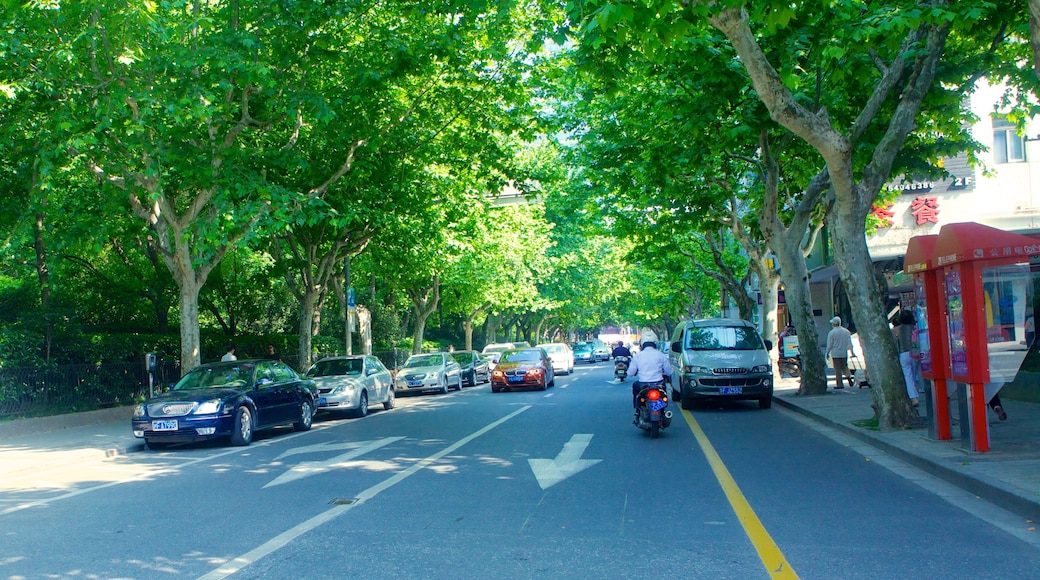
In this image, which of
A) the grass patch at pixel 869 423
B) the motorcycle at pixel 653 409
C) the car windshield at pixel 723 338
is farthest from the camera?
the car windshield at pixel 723 338

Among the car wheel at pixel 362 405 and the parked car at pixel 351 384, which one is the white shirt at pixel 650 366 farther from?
the car wheel at pixel 362 405

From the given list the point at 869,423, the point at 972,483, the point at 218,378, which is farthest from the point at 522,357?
the point at 972,483

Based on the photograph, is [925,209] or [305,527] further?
[925,209]

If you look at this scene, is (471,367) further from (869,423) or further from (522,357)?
(869,423)

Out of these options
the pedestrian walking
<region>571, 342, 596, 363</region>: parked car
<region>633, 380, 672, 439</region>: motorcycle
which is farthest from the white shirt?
<region>571, 342, 596, 363</region>: parked car

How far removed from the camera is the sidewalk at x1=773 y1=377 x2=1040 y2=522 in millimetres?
8094

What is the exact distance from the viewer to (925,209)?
30.2m

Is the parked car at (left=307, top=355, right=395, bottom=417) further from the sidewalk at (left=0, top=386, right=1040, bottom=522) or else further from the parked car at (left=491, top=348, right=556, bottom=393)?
the parked car at (left=491, top=348, right=556, bottom=393)

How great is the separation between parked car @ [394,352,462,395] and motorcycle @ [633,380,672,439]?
1657 cm

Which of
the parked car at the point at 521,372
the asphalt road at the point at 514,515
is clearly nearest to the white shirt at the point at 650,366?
the asphalt road at the point at 514,515

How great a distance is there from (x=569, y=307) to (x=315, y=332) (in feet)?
119

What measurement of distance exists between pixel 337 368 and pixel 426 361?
382 inches

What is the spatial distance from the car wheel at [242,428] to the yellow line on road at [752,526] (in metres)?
7.62

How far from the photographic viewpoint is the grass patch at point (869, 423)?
44.4 ft
